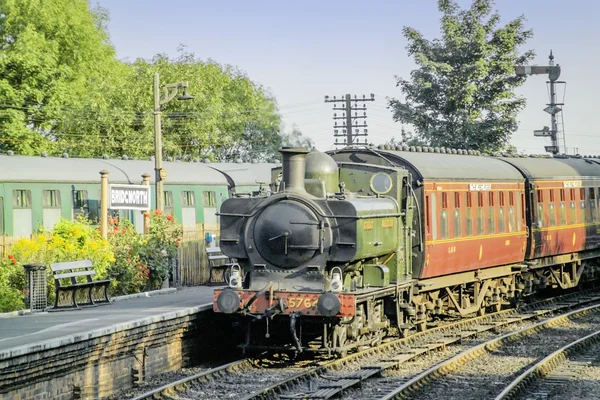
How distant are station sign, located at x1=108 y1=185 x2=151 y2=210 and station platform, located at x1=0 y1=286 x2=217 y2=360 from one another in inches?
104

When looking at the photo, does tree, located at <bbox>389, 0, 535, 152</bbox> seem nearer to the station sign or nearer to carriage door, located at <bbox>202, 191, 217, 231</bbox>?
carriage door, located at <bbox>202, 191, 217, 231</bbox>

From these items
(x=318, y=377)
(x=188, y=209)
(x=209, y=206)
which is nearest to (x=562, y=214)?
(x=318, y=377)

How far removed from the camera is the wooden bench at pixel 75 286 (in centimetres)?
1617

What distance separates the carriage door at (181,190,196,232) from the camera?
30.3 meters

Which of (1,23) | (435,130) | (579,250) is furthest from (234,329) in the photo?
(1,23)

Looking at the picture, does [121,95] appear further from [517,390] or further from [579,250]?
[517,390]

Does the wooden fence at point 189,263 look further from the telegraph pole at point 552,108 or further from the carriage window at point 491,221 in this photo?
the telegraph pole at point 552,108

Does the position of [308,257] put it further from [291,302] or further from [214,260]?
[214,260]

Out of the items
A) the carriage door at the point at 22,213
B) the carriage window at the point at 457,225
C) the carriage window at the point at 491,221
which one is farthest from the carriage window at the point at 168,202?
the carriage window at the point at 457,225

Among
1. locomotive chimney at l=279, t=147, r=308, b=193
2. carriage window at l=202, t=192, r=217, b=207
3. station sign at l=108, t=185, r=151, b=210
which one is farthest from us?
carriage window at l=202, t=192, r=217, b=207

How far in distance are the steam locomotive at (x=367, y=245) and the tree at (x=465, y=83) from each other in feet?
48.3

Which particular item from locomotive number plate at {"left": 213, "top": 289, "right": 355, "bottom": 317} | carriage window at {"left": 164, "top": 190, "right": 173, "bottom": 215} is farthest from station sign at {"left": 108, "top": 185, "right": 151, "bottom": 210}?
carriage window at {"left": 164, "top": 190, "right": 173, "bottom": 215}

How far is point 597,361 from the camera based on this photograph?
14961mm

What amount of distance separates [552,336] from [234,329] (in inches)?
243
